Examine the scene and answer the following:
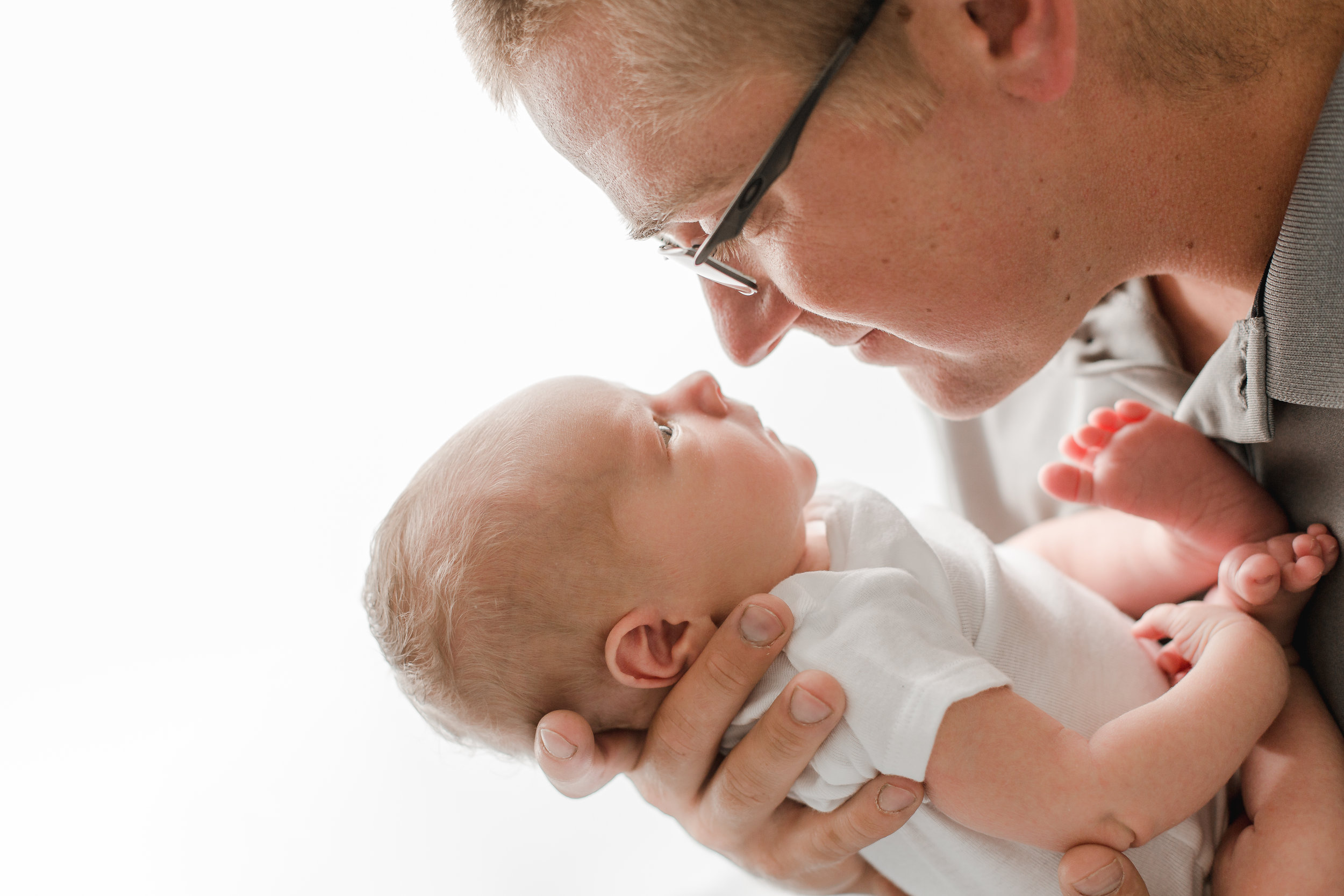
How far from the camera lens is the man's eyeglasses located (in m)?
0.98

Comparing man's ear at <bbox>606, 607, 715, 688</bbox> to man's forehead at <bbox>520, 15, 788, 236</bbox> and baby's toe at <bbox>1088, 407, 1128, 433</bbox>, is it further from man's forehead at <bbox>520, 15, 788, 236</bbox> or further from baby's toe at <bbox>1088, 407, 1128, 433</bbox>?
baby's toe at <bbox>1088, 407, 1128, 433</bbox>

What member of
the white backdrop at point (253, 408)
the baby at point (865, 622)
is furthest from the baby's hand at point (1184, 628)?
the white backdrop at point (253, 408)

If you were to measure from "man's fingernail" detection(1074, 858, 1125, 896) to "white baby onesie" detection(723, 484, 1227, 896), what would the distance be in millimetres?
137

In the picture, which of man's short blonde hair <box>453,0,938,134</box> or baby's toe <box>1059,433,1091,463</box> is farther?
baby's toe <box>1059,433,1091,463</box>

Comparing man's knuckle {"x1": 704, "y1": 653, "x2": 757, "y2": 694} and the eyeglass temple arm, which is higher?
the eyeglass temple arm

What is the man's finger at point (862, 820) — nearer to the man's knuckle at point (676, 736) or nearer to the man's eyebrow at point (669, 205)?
the man's knuckle at point (676, 736)

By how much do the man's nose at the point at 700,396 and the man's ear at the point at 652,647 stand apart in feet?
0.99

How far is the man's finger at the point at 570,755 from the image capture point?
3.88 feet

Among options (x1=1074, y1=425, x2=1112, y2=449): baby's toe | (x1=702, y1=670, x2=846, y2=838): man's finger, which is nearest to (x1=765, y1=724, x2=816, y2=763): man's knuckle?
(x1=702, y1=670, x2=846, y2=838): man's finger

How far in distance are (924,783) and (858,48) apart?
0.84 m

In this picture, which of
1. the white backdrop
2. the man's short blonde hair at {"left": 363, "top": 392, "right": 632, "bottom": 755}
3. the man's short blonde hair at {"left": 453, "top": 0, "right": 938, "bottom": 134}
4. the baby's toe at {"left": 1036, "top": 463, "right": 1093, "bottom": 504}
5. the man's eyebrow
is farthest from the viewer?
the white backdrop

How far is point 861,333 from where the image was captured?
4.60ft

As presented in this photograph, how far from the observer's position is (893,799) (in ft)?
3.70

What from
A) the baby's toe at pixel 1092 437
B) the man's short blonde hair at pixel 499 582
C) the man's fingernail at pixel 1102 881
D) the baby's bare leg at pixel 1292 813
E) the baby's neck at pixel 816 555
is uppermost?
the man's short blonde hair at pixel 499 582
